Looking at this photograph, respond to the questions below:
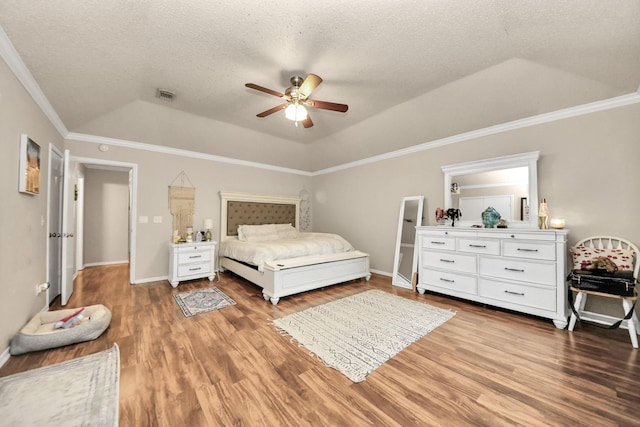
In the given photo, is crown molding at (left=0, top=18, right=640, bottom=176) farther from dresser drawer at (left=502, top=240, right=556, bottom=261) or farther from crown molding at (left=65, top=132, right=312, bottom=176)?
dresser drawer at (left=502, top=240, right=556, bottom=261)

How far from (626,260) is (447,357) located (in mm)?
2239

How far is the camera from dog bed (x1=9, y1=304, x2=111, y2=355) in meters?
2.01

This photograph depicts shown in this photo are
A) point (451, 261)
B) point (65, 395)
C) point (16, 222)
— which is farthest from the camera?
point (451, 261)

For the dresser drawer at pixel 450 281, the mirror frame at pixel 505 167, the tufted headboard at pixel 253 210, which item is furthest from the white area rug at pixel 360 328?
the tufted headboard at pixel 253 210

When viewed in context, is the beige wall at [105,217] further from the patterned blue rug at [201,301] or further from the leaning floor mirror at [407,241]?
the leaning floor mirror at [407,241]

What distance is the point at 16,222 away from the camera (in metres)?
2.12

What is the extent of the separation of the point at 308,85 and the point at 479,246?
2.85m

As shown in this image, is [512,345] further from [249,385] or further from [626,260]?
[249,385]

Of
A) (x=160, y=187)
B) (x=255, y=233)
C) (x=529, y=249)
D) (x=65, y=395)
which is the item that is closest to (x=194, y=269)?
(x=255, y=233)

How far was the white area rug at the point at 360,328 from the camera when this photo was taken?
2014mm

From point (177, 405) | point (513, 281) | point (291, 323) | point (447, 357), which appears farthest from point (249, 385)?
point (513, 281)

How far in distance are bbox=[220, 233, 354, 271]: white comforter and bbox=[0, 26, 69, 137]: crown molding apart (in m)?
2.83

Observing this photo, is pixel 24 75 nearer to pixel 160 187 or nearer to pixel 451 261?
pixel 160 187

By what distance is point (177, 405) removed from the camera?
1.51 meters
